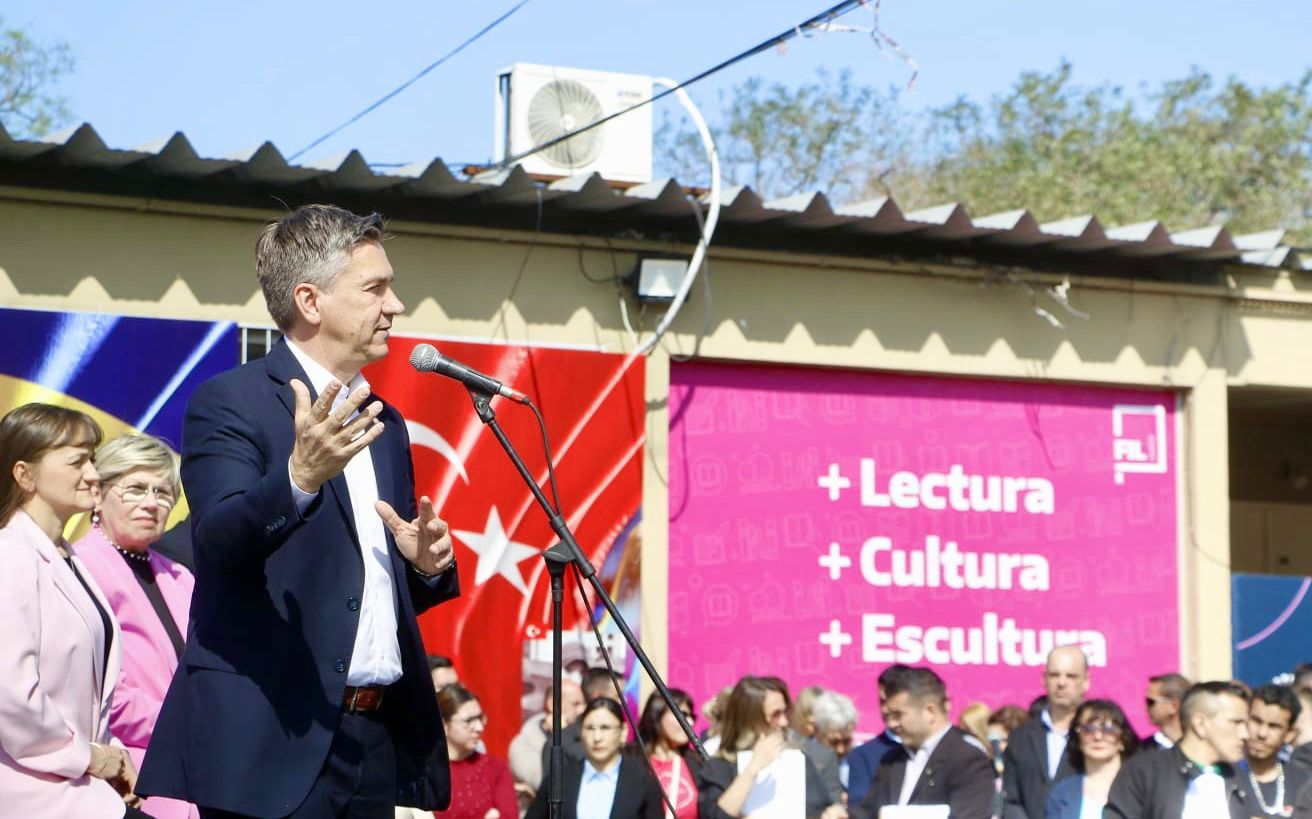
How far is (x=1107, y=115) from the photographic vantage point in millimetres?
31812

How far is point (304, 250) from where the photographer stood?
3.84 meters

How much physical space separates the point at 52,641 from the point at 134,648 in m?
0.99

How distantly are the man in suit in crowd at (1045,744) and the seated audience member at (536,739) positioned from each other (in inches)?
90.9

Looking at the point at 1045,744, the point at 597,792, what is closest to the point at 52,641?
the point at 597,792

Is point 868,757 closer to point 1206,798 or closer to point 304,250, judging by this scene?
point 1206,798

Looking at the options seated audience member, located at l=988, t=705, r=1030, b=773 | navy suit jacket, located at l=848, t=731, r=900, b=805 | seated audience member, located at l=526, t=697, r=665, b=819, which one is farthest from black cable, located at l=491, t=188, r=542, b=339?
seated audience member, located at l=988, t=705, r=1030, b=773

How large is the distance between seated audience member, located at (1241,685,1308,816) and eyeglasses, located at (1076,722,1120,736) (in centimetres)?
60

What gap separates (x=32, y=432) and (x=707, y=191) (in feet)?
22.9

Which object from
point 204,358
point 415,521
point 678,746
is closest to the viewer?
point 415,521

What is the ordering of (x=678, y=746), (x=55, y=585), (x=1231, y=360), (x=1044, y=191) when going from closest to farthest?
(x=55, y=585) → (x=678, y=746) → (x=1231, y=360) → (x=1044, y=191)

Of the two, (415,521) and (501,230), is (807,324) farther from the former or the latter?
(415,521)

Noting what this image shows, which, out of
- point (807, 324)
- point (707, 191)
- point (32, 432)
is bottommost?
point (32, 432)

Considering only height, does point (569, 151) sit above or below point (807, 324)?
above

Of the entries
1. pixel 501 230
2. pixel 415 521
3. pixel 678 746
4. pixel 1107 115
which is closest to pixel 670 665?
pixel 678 746
